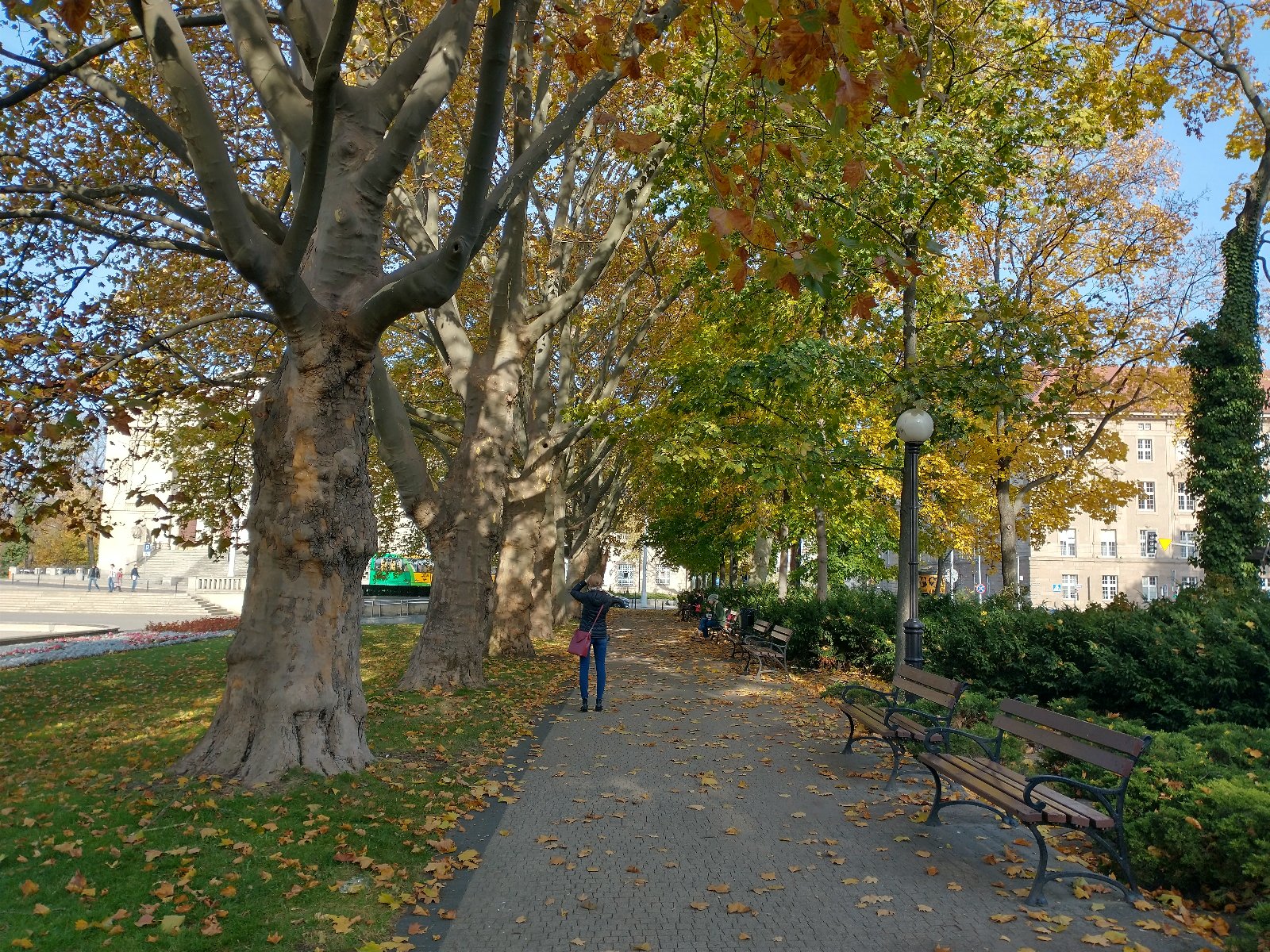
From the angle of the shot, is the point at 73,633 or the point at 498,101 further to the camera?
the point at 73,633

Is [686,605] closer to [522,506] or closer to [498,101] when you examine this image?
[522,506]

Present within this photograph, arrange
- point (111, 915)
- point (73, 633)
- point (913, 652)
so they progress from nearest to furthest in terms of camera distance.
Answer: point (111, 915), point (913, 652), point (73, 633)

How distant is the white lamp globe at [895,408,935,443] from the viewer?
10242 mm

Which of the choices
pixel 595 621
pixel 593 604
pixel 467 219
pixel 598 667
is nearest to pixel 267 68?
pixel 467 219

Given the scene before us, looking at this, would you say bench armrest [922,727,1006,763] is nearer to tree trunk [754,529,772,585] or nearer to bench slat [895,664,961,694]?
bench slat [895,664,961,694]

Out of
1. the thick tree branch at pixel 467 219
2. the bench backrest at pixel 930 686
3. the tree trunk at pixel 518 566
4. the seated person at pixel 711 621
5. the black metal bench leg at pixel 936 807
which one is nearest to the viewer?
the thick tree branch at pixel 467 219

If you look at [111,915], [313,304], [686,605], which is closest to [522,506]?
[313,304]

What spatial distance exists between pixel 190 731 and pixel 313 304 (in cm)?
458

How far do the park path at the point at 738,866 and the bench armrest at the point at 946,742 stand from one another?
1.52ft

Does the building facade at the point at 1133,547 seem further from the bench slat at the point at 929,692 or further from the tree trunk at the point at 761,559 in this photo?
the bench slat at the point at 929,692

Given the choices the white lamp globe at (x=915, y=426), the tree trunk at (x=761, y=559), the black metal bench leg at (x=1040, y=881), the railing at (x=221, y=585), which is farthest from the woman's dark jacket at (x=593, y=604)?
the railing at (x=221, y=585)

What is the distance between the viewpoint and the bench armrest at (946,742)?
6.67 m

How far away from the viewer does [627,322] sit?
2559 centimetres

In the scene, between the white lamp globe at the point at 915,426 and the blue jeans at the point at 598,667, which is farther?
the blue jeans at the point at 598,667
